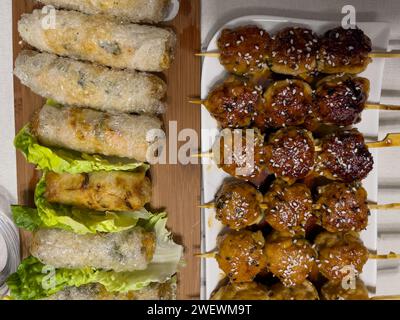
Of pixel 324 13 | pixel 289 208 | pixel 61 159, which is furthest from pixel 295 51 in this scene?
pixel 61 159

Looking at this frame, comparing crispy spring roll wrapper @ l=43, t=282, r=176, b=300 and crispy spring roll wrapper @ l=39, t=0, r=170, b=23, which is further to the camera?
crispy spring roll wrapper @ l=43, t=282, r=176, b=300

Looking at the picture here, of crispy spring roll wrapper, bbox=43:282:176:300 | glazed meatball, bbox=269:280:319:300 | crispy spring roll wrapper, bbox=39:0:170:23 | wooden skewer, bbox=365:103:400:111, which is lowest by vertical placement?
crispy spring roll wrapper, bbox=43:282:176:300

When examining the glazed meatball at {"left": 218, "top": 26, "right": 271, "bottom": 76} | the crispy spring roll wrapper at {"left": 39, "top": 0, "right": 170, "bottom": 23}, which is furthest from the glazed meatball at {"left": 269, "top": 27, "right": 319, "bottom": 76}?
the crispy spring roll wrapper at {"left": 39, "top": 0, "right": 170, "bottom": 23}

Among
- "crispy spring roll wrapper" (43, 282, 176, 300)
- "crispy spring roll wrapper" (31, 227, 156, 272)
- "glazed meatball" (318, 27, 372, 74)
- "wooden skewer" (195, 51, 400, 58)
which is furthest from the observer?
"crispy spring roll wrapper" (43, 282, 176, 300)

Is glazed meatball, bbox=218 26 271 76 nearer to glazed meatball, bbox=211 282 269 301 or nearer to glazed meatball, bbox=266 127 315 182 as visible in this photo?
glazed meatball, bbox=266 127 315 182

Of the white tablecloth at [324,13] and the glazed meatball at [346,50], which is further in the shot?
the white tablecloth at [324,13]

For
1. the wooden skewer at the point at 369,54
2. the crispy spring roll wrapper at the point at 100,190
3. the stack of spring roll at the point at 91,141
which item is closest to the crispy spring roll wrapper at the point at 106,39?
the stack of spring roll at the point at 91,141

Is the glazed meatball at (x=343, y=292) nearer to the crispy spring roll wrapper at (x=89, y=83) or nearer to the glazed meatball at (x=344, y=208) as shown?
the glazed meatball at (x=344, y=208)
